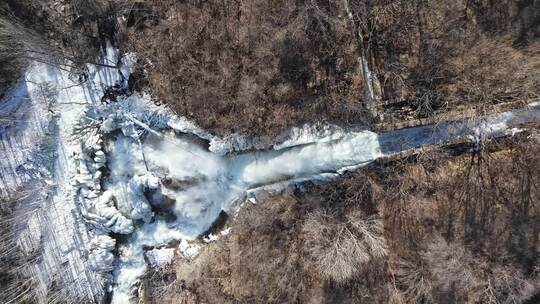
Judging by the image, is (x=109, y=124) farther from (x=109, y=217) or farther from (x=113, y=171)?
(x=109, y=217)

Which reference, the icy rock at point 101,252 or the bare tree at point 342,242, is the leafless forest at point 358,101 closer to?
the bare tree at point 342,242

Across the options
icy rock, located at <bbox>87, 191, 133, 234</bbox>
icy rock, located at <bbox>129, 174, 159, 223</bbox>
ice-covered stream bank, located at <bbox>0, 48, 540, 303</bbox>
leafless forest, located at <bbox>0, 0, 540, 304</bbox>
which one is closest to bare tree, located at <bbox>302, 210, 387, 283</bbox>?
leafless forest, located at <bbox>0, 0, 540, 304</bbox>

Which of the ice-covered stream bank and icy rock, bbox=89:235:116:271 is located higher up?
the ice-covered stream bank

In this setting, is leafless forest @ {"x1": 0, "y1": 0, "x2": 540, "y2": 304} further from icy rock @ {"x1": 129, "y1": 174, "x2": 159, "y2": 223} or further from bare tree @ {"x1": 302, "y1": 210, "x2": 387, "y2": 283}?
icy rock @ {"x1": 129, "y1": 174, "x2": 159, "y2": 223}

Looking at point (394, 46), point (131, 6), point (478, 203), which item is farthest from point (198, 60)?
point (478, 203)

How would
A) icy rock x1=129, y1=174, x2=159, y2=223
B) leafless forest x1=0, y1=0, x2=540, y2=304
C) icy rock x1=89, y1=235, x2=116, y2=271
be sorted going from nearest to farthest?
leafless forest x1=0, y1=0, x2=540, y2=304, icy rock x1=129, y1=174, x2=159, y2=223, icy rock x1=89, y1=235, x2=116, y2=271

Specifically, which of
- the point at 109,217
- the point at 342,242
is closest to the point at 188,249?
the point at 109,217

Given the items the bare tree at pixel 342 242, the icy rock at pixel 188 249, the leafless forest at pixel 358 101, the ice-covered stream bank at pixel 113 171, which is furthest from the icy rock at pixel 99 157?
the bare tree at pixel 342 242

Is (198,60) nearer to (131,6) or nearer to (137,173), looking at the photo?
(131,6)
